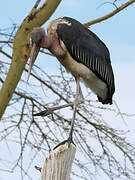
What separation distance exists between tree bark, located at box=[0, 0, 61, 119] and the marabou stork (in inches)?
26.8

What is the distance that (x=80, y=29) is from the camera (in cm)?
408

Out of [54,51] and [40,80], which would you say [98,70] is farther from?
[40,80]

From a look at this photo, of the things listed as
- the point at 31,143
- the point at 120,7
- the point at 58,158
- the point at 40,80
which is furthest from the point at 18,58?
the point at 58,158

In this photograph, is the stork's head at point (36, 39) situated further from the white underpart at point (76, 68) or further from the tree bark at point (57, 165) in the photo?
the tree bark at point (57, 165)

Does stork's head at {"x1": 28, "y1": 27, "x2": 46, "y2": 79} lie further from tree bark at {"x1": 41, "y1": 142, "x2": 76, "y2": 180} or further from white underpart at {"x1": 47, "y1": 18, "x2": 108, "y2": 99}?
tree bark at {"x1": 41, "y1": 142, "x2": 76, "y2": 180}

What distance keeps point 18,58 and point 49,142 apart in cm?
101

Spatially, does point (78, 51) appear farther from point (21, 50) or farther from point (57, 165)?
point (57, 165)

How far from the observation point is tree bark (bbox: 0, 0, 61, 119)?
15.6ft

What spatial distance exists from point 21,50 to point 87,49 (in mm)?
973

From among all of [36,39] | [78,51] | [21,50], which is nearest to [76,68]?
[78,51]

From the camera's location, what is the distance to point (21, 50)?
4773 millimetres

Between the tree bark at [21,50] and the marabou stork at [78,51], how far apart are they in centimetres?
68

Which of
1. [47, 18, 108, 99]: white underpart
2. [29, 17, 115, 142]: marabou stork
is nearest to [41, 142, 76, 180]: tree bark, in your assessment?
[29, 17, 115, 142]: marabou stork

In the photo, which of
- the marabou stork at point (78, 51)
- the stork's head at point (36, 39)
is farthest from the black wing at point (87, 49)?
the stork's head at point (36, 39)
